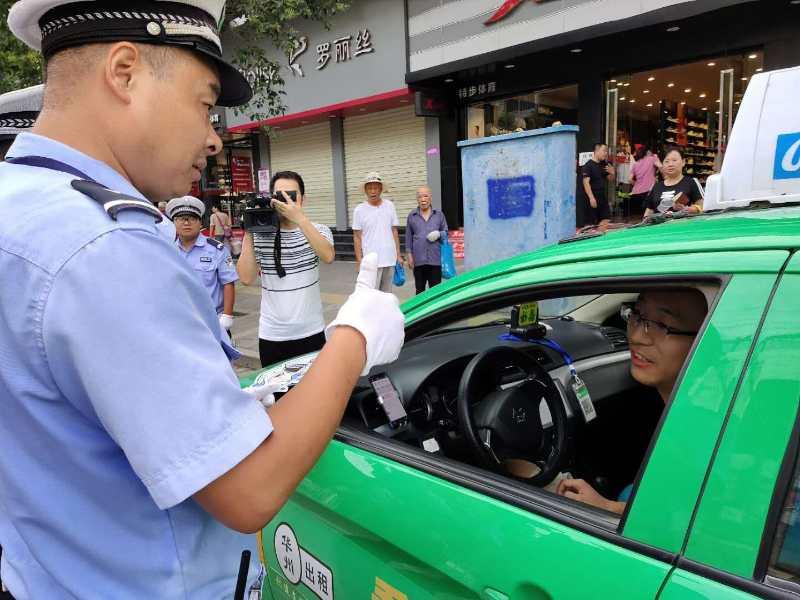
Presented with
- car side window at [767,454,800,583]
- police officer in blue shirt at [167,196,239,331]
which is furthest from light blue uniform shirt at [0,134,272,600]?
police officer in blue shirt at [167,196,239,331]

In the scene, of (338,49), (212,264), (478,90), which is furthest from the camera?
(338,49)

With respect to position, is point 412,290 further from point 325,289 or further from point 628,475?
point 628,475

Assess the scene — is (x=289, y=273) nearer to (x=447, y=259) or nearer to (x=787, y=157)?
(x=787, y=157)

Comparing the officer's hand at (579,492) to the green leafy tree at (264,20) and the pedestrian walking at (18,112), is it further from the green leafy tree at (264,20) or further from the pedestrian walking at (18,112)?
the green leafy tree at (264,20)

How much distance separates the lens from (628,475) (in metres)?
2.18

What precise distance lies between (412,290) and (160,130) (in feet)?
27.5

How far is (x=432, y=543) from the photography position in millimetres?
1306

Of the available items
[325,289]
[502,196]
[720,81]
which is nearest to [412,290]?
[325,289]

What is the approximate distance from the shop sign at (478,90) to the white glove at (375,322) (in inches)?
→ 449

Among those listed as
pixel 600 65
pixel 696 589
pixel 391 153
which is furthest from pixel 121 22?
pixel 391 153

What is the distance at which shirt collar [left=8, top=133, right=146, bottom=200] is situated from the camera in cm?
88

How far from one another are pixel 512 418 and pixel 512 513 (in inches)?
28.2

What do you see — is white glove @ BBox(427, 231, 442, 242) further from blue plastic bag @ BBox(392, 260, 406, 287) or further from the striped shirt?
the striped shirt

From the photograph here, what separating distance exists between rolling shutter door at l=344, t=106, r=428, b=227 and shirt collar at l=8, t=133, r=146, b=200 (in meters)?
12.0
